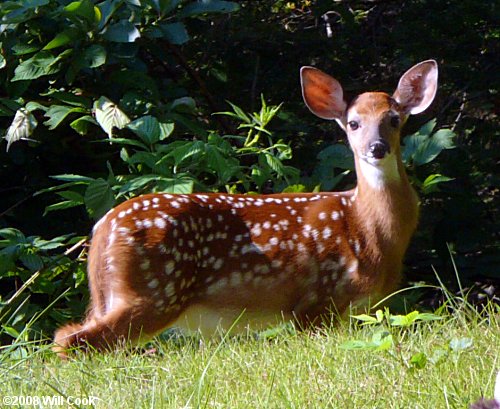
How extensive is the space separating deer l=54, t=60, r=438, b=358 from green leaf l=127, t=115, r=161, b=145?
0.71 meters

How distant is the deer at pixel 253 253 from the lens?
5320 millimetres

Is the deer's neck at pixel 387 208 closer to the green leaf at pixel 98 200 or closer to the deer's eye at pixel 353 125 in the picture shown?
the deer's eye at pixel 353 125

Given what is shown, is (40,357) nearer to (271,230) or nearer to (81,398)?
(81,398)

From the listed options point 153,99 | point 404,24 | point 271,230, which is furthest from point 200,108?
point 271,230

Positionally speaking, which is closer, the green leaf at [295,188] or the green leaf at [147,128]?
the green leaf at [147,128]

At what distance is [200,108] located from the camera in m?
7.94

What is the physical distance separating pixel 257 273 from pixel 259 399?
2245mm

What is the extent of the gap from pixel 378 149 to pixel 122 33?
5.51ft

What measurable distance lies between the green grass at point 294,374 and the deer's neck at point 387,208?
3.75 feet

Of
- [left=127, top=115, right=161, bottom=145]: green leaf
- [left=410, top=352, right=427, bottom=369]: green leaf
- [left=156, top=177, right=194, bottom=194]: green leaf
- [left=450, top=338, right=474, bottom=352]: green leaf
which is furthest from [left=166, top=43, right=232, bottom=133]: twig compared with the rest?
[left=410, top=352, right=427, bottom=369]: green leaf

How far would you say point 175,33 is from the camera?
22.2 feet

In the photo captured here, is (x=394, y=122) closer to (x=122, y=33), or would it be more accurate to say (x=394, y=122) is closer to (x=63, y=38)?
(x=122, y=33)

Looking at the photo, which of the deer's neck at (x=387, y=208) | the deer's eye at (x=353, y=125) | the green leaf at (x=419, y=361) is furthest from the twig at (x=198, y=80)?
the green leaf at (x=419, y=361)

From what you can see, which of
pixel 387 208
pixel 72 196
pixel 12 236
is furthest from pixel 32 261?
pixel 387 208
